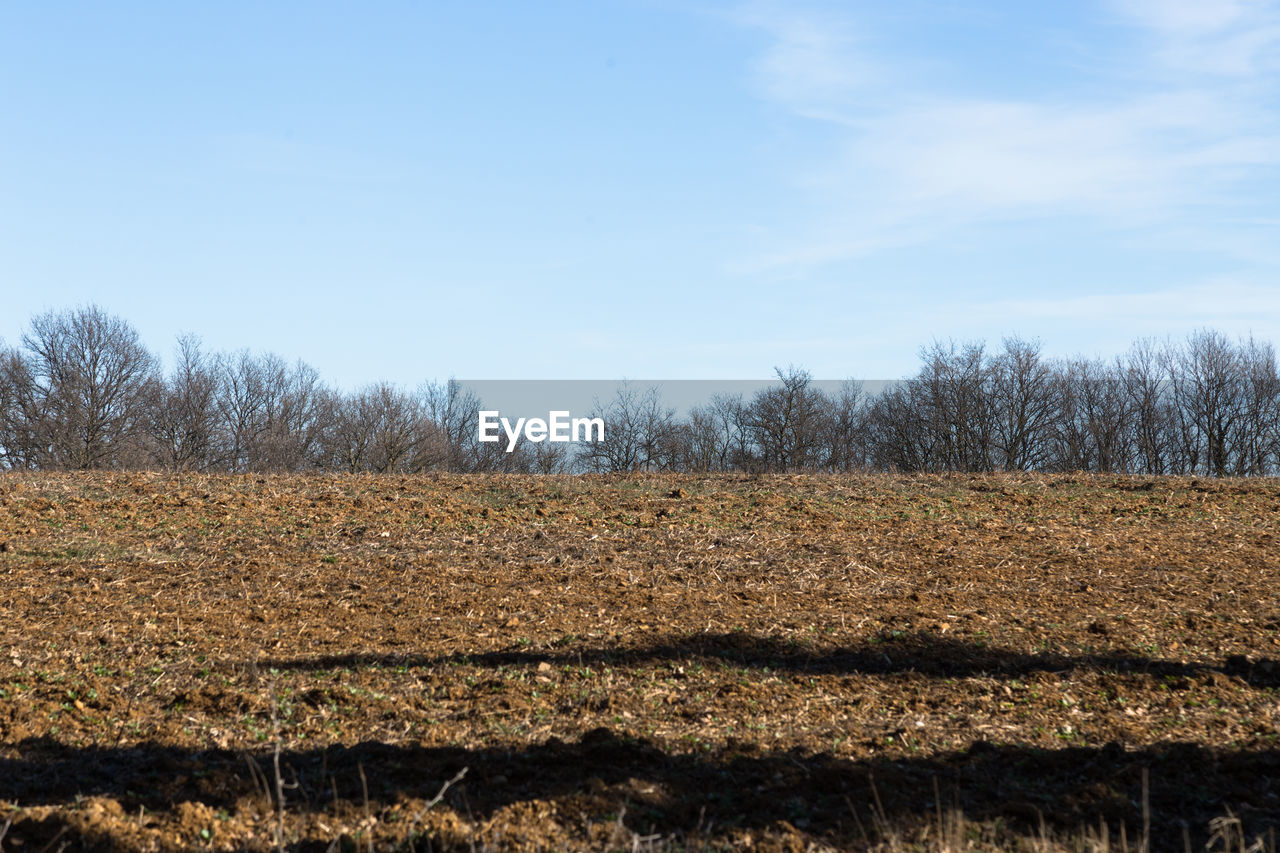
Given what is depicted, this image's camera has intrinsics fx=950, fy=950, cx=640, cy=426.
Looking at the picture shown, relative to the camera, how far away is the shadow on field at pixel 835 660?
23.7 feet

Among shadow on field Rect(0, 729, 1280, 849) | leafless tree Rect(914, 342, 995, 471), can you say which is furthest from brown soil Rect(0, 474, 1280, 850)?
leafless tree Rect(914, 342, 995, 471)

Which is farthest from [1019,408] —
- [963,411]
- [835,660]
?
[835,660]

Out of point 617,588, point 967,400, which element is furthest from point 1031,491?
point 967,400

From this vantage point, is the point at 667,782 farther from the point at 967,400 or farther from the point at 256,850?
the point at 967,400

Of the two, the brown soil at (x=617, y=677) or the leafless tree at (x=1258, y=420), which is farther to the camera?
the leafless tree at (x=1258, y=420)

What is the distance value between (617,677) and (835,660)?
1765 mm

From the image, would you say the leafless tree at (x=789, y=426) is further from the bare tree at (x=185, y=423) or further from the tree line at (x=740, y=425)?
the bare tree at (x=185, y=423)

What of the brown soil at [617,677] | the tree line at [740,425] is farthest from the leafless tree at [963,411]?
the brown soil at [617,677]

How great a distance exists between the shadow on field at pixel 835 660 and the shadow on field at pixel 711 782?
1696 mm

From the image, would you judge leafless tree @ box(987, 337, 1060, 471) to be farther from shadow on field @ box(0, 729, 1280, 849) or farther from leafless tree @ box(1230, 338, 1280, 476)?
shadow on field @ box(0, 729, 1280, 849)

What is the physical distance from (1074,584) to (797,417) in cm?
4059

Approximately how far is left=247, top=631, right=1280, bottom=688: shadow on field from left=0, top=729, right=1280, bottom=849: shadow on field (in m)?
1.70

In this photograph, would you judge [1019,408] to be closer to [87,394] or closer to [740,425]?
[740,425]

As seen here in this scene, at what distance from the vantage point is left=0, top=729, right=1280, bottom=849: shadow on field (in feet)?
15.2
